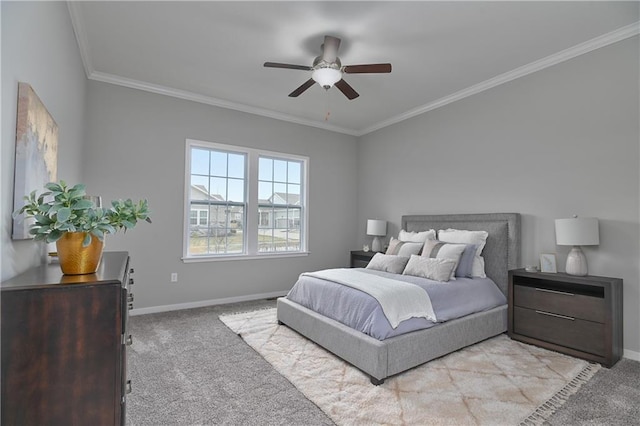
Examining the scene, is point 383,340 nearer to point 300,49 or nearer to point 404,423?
point 404,423

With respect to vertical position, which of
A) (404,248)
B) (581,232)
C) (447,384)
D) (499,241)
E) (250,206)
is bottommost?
(447,384)

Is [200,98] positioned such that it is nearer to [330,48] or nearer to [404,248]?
[330,48]

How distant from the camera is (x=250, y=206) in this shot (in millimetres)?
4895

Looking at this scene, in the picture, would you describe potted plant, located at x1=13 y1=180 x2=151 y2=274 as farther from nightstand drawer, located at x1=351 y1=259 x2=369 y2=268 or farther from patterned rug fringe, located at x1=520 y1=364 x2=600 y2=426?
nightstand drawer, located at x1=351 y1=259 x2=369 y2=268

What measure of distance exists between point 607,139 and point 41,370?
432cm

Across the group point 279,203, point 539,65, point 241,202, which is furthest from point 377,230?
point 539,65

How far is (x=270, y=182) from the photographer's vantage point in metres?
5.15

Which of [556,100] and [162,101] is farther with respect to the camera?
[162,101]

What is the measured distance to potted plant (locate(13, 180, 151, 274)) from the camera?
53.2 inches

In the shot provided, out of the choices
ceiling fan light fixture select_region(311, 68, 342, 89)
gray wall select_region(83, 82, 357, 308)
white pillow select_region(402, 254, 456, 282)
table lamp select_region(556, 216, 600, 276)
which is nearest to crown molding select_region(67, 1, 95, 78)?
gray wall select_region(83, 82, 357, 308)

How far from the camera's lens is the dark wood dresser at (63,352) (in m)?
1.13

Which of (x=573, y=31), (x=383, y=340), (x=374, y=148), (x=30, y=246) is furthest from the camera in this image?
(x=374, y=148)

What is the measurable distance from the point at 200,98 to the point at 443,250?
12.1ft

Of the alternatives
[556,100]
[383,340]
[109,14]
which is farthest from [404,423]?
[109,14]
